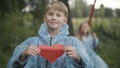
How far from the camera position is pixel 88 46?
2674 mm

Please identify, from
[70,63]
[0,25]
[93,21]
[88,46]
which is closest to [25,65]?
[70,63]

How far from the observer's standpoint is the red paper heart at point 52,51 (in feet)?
7.28

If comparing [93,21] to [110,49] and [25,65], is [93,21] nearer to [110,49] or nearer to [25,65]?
[110,49]

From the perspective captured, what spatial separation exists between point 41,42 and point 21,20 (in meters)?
1.51

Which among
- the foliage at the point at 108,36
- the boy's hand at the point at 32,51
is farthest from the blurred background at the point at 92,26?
the boy's hand at the point at 32,51

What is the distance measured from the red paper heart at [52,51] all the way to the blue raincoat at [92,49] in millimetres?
368

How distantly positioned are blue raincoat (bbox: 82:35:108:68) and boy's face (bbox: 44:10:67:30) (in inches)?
14.8

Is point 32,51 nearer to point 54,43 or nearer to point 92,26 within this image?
point 54,43

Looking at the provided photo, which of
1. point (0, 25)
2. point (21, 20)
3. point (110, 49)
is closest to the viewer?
point (110, 49)

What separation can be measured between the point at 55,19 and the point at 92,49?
52 cm

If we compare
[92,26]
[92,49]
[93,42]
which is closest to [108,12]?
[92,26]

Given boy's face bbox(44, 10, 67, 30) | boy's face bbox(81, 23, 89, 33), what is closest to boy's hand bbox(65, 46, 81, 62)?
boy's face bbox(44, 10, 67, 30)

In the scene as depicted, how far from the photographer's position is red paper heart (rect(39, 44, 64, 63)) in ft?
7.28

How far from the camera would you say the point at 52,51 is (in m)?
2.22
